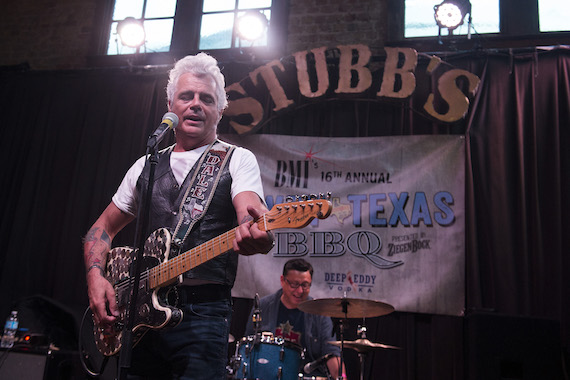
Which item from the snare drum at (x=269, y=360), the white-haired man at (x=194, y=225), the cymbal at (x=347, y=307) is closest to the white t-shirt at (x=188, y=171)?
the white-haired man at (x=194, y=225)

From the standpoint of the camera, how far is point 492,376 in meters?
3.66

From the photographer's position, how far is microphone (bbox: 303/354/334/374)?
13.8ft

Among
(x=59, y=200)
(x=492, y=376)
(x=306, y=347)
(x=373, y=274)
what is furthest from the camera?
(x=59, y=200)

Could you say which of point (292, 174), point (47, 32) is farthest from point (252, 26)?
point (47, 32)

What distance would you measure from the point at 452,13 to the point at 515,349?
3325 millimetres

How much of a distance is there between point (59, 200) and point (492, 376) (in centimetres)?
484

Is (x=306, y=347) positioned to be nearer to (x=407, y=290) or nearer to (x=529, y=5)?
(x=407, y=290)

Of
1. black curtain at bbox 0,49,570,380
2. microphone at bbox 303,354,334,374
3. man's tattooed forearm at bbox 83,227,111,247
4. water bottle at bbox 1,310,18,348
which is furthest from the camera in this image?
black curtain at bbox 0,49,570,380

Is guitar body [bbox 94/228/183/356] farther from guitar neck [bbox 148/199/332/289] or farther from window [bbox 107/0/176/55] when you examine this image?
window [bbox 107/0/176/55]

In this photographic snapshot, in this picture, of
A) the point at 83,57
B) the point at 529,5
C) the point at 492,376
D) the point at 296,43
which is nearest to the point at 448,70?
the point at 529,5

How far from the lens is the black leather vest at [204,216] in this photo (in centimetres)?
227

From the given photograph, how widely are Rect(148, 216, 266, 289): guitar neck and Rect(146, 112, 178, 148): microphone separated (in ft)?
1.52

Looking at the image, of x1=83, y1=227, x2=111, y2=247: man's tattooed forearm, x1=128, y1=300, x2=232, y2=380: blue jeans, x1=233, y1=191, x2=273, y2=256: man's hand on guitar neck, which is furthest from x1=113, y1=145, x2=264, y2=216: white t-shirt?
x1=128, y1=300, x2=232, y2=380: blue jeans

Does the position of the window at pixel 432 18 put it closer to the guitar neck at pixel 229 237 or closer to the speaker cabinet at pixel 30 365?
the guitar neck at pixel 229 237
